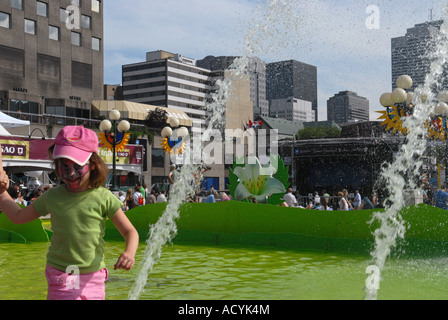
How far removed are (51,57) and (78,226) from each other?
41.9m

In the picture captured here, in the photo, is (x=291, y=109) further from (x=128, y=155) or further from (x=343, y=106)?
(x=128, y=155)

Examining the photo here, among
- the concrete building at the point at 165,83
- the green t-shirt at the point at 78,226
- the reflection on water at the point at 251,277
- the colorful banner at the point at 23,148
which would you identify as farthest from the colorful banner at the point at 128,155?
the concrete building at the point at 165,83

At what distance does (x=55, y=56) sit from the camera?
4225 cm

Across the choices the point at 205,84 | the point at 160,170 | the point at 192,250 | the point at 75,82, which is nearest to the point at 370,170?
the point at 160,170

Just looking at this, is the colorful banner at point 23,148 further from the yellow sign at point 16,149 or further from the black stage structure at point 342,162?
the black stage structure at point 342,162

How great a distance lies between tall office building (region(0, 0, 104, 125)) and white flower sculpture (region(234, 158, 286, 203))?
79.1ft

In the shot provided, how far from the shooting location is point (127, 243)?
296cm

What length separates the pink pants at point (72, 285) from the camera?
2895 mm

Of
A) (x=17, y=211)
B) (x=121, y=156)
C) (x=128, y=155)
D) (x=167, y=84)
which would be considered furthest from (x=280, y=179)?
(x=167, y=84)

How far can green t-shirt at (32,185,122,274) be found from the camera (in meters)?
2.96

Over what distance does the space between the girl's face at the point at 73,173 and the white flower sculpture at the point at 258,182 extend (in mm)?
10286

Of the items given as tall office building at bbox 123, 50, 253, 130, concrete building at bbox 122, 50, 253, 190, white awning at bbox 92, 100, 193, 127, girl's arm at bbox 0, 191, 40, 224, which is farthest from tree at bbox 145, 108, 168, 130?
tall office building at bbox 123, 50, 253, 130
